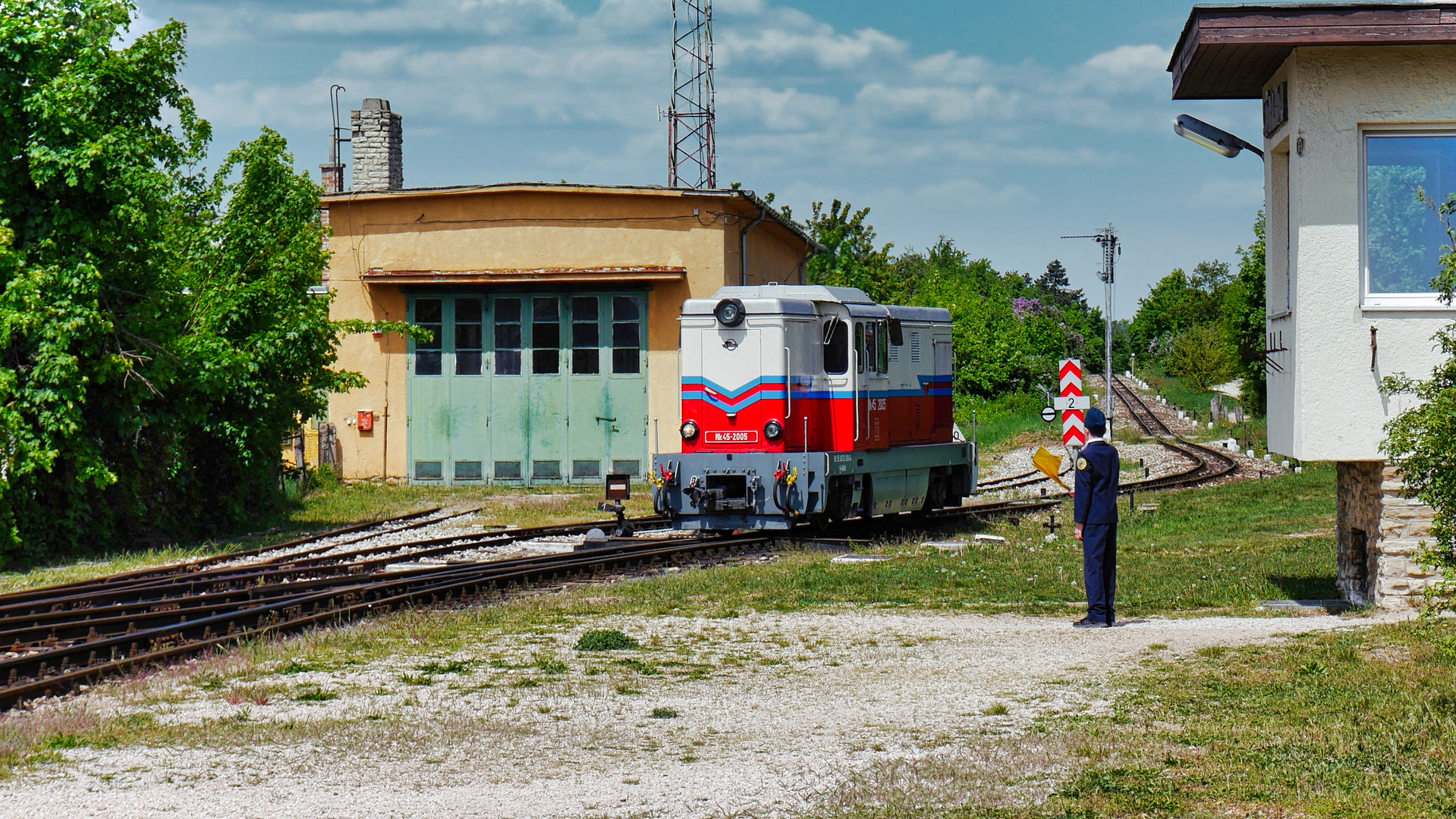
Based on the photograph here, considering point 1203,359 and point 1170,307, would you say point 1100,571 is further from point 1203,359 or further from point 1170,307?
point 1170,307

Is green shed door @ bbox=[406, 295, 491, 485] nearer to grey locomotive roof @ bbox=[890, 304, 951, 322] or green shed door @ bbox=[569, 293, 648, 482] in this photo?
green shed door @ bbox=[569, 293, 648, 482]

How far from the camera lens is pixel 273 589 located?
1339 centimetres

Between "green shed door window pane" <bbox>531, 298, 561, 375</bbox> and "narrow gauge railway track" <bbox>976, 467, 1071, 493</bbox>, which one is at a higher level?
"green shed door window pane" <bbox>531, 298, 561, 375</bbox>

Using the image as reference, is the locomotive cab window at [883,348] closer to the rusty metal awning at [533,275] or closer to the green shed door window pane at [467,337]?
the rusty metal awning at [533,275]

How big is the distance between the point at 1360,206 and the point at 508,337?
21.2 metres

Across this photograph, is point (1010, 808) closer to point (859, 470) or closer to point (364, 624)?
point (364, 624)

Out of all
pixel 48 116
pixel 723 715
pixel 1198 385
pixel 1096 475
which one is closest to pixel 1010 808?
pixel 723 715

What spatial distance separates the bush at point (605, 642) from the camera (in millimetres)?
10227

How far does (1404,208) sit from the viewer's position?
10.7 m

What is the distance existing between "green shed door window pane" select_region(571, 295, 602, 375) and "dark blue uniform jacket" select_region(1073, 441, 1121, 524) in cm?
1904

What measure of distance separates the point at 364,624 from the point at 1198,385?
77853mm

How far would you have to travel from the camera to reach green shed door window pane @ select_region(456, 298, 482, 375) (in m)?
29.7

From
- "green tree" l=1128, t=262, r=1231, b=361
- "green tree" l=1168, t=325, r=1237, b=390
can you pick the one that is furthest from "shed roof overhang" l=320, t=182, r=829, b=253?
"green tree" l=1128, t=262, r=1231, b=361

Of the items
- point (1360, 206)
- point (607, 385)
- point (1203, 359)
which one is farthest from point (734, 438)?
point (1203, 359)
